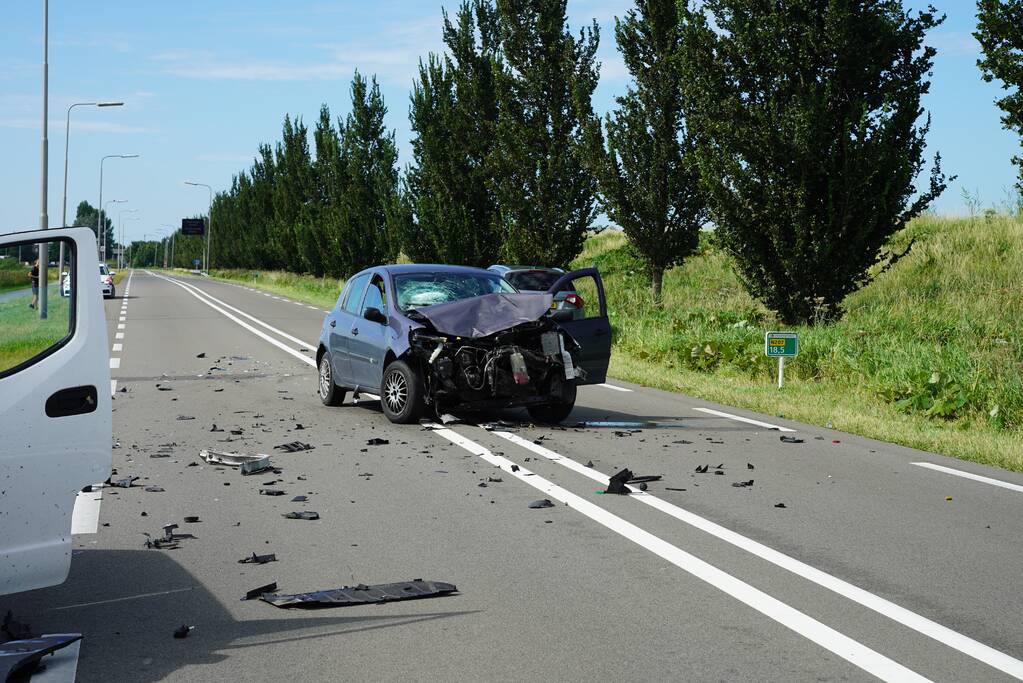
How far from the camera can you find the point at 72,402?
4.29 m

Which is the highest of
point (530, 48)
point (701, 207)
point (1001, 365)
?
point (530, 48)

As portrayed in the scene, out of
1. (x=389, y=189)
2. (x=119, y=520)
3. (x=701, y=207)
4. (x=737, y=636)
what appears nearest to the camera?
(x=737, y=636)

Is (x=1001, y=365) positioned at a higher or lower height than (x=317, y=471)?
higher

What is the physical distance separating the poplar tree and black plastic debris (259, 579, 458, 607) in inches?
767

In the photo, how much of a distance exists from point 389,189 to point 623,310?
69.1 feet

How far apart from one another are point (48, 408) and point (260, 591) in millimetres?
1399

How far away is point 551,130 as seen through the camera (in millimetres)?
29625

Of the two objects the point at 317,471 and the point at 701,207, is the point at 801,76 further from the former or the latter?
the point at 317,471

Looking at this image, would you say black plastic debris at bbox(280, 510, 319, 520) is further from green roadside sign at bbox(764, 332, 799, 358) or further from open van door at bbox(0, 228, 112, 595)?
green roadside sign at bbox(764, 332, 799, 358)

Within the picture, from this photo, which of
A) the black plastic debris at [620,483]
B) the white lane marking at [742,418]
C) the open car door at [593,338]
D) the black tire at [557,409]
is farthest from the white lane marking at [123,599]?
the white lane marking at [742,418]

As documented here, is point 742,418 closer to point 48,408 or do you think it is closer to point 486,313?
point 486,313

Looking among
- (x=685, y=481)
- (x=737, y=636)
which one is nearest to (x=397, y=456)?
(x=685, y=481)

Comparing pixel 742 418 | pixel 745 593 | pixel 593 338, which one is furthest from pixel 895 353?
pixel 745 593

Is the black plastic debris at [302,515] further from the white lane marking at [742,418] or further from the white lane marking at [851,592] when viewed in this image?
the white lane marking at [742,418]
